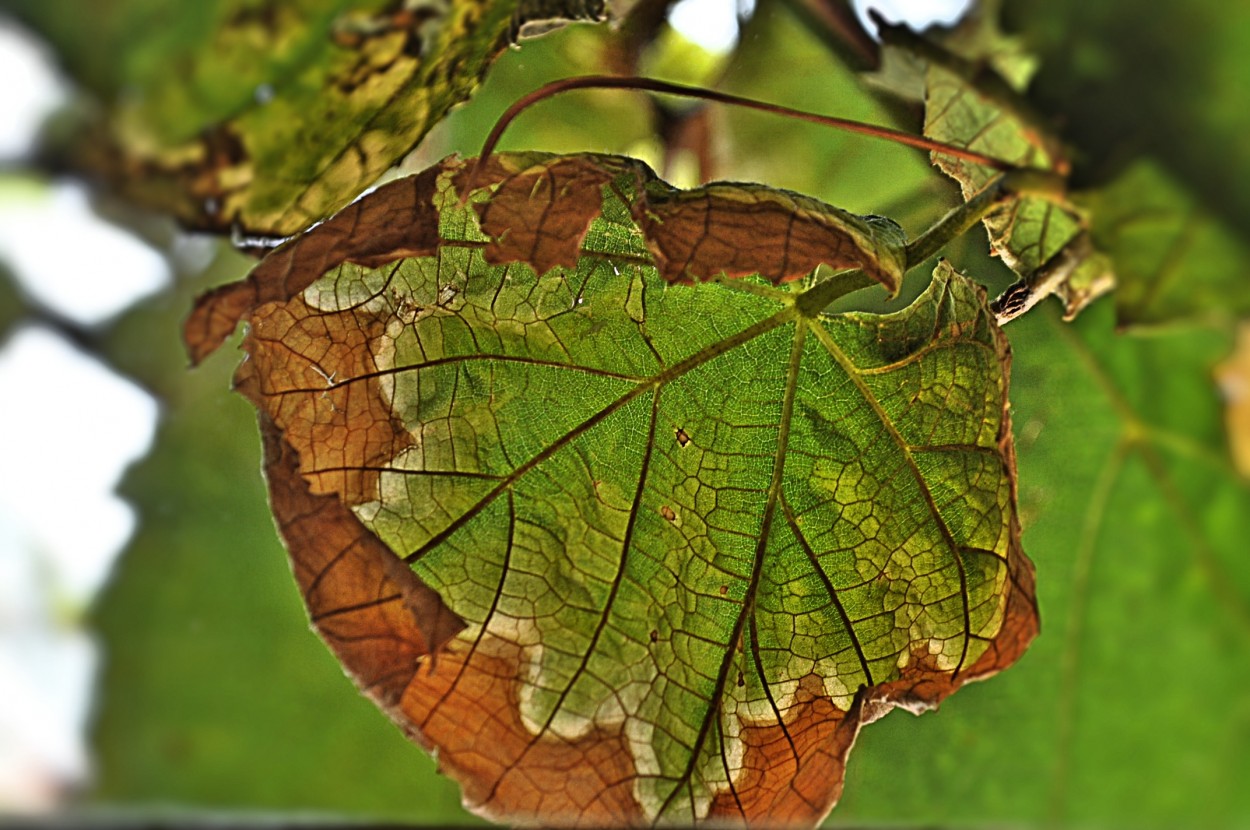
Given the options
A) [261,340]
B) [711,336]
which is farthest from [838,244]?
[261,340]

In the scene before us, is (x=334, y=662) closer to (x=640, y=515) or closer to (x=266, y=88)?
(x=640, y=515)

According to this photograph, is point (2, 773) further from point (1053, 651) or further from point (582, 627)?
point (1053, 651)

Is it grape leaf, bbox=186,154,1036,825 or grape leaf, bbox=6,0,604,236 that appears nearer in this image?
grape leaf, bbox=6,0,604,236

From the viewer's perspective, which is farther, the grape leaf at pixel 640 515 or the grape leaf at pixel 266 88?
the grape leaf at pixel 640 515
